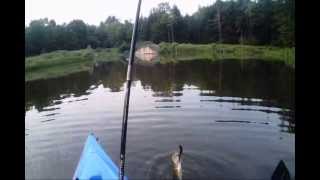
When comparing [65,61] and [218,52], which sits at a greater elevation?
[218,52]

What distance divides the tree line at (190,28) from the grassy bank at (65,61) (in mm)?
1285

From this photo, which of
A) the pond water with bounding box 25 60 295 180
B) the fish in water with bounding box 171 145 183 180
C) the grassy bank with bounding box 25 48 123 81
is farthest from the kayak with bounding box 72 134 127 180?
the grassy bank with bounding box 25 48 123 81

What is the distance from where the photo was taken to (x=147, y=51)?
55.2 m

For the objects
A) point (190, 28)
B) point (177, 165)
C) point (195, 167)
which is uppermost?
point (190, 28)

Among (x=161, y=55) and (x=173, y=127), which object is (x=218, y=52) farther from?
(x=173, y=127)

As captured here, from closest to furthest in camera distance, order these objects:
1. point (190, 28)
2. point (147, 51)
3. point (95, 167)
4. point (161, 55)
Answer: point (95, 167), point (161, 55), point (147, 51), point (190, 28)

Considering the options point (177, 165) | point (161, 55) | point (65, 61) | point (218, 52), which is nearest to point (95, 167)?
point (177, 165)

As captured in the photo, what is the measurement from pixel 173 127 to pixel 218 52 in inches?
1450

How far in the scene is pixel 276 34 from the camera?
46562mm

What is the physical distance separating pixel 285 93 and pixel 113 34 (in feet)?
146

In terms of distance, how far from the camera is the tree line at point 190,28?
4591 centimetres

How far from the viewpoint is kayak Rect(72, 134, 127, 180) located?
579 cm

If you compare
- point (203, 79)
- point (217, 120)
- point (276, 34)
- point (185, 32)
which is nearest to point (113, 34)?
point (185, 32)

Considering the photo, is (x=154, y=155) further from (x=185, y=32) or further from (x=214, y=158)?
(x=185, y=32)
